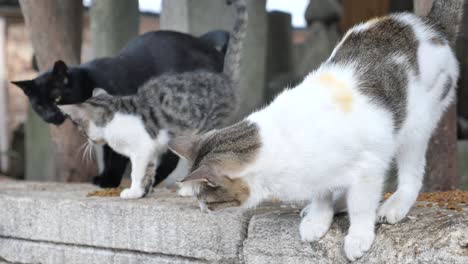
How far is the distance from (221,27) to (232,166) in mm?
2179

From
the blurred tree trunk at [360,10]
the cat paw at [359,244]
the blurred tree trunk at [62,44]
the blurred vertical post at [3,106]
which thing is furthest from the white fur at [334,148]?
the blurred vertical post at [3,106]

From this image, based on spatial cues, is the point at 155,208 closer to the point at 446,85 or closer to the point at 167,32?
the point at 167,32

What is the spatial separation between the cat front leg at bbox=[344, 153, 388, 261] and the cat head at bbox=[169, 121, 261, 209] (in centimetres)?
34

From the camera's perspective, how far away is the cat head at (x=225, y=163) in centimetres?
212

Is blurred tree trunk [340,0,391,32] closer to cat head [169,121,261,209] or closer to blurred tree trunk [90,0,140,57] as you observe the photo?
blurred tree trunk [90,0,140,57]

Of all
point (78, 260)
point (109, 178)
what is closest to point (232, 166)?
point (78, 260)

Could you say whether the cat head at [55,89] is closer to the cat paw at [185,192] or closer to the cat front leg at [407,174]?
the cat paw at [185,192]

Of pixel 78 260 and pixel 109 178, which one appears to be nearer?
pixel 78 260

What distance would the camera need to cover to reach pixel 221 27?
4184 millimetres

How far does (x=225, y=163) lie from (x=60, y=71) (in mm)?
1211

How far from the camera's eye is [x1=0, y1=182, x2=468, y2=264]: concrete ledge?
7.18 ft

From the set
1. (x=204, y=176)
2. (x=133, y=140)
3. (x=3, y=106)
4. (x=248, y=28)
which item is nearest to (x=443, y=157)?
(x=133, y=140)

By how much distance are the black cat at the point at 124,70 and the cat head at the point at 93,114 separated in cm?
3

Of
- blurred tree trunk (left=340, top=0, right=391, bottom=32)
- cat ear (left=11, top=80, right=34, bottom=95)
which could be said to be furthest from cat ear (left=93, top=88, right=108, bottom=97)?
blurred tree trunk (left=340, top=0, right=391, bottom=32)
